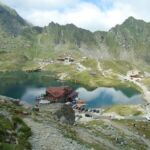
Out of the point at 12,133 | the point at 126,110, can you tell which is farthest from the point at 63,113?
the point at 126,110

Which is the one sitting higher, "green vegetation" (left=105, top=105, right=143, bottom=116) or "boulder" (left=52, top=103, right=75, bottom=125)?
"boulder" (left=52, top=103, right=75, bottom=125)

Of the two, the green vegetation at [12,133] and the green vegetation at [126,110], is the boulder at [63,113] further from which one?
the green vegetation at [126,110]

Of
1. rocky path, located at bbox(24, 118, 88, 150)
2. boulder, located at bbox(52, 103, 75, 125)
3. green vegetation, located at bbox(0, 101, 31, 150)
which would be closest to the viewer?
green vegetation, located at bbox(0, 101, 31, 150)

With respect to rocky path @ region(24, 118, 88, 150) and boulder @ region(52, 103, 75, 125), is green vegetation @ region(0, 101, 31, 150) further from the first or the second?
boulder @ region(52, 103, 75, 125)

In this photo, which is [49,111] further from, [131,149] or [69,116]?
[131,149]

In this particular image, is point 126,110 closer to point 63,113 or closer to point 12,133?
point 63,113

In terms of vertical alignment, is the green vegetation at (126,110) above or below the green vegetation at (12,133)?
below

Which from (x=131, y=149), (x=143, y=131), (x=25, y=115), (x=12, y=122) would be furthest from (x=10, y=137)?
(x=143, y=131)

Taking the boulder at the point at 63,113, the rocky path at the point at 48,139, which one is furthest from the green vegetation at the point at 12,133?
the boulder at the point at 63,113

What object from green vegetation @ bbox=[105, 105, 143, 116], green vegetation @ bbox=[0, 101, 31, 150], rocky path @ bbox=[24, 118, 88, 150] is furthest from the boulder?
green vegetation @ bbox=[105, 105, 143, 116]
